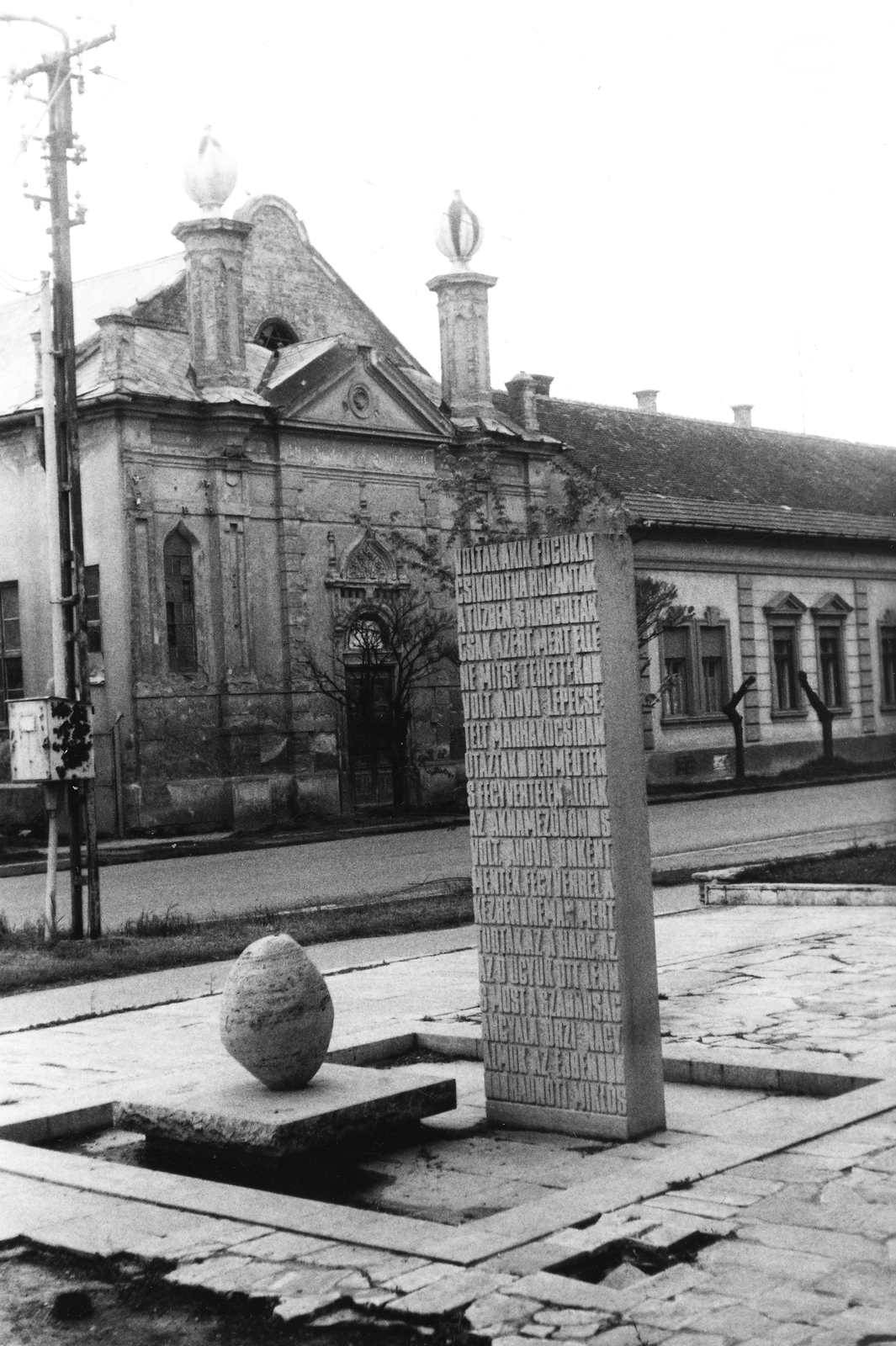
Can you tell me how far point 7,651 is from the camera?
28984 mm

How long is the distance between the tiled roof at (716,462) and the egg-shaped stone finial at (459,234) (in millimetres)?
3930

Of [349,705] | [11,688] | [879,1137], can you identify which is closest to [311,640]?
[349,705]

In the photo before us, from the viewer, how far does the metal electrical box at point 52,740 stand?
42.2ft

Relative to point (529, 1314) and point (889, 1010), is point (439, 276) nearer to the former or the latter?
point (889, 1010)

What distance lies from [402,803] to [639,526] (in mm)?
8099

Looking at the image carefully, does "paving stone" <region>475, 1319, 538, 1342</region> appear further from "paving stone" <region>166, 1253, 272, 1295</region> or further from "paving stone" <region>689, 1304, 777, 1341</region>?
"paving stone" <region>166, 1253, 272, 1295</region>

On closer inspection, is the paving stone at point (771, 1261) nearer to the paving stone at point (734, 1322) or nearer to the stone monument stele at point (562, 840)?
the paving stone at point (734, 1322)

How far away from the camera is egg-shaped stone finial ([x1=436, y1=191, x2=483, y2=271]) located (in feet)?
106

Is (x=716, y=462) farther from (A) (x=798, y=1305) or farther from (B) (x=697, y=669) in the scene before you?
(A) (x=798, y=1305)

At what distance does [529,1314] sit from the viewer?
4.18 m

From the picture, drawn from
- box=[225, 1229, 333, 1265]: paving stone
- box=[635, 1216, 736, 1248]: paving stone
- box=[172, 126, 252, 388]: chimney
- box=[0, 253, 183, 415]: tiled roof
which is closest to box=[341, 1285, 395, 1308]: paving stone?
box=[225, 1229, 333, 1265]: paving stone

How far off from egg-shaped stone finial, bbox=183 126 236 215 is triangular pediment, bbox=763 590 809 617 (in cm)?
1637

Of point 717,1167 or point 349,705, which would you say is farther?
point 349,705

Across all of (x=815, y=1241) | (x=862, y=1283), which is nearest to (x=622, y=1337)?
(x=862, y=1283)
